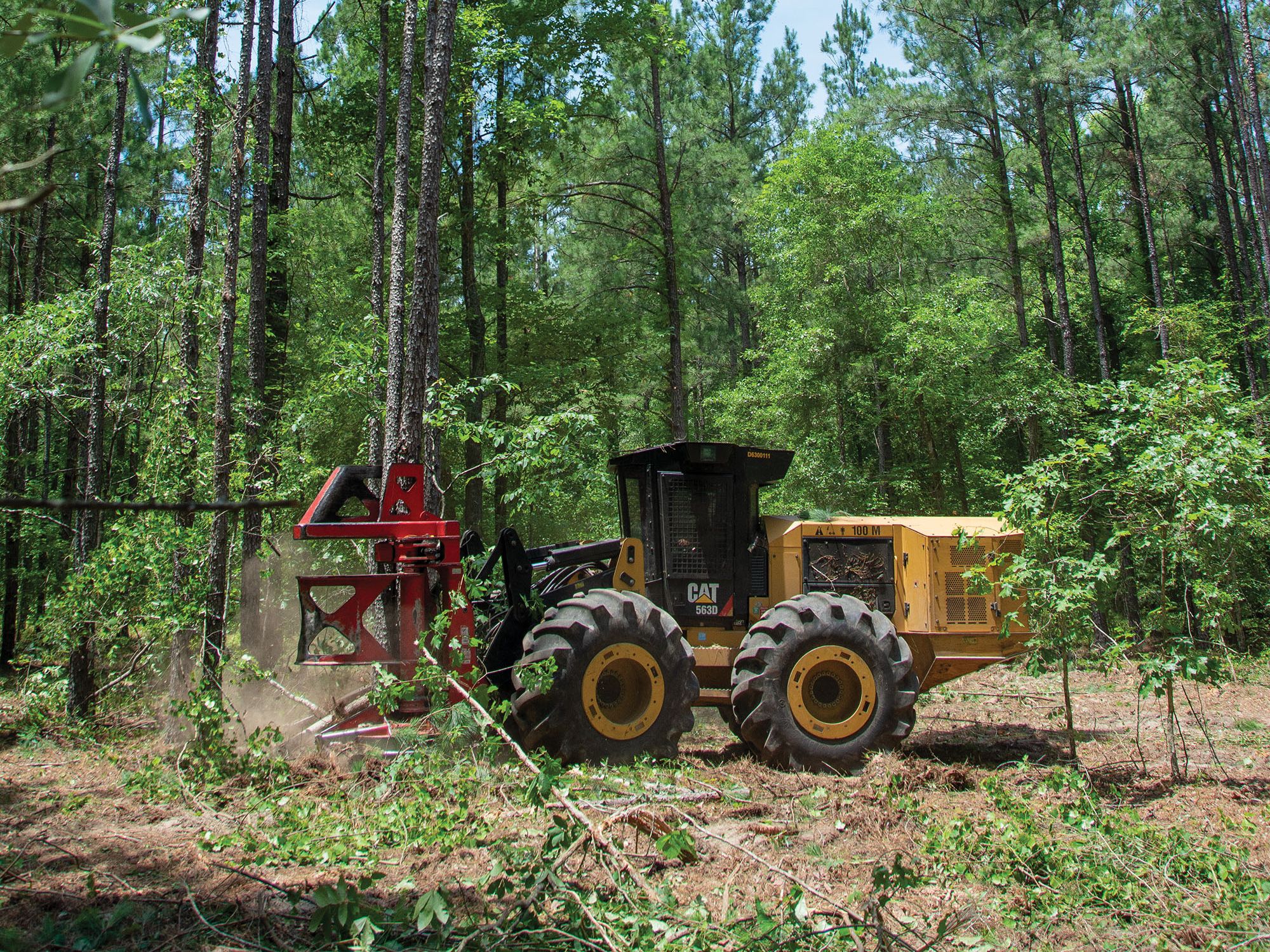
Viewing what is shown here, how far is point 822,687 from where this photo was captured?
7.77m

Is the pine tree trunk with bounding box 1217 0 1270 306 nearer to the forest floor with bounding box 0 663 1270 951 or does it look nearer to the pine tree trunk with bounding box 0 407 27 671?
the forest floor with bounding box 0 663 1270 951

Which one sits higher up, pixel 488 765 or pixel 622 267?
pixel 622 267

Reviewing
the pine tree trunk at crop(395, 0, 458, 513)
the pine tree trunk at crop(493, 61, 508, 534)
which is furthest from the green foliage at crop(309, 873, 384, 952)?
the pine tree trunk at crop(493, 61, 508, 534)

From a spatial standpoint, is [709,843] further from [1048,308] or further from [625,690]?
[1048,308]

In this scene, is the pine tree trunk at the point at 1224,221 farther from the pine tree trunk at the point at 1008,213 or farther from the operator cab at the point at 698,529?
the operator cab at the point at 698,529

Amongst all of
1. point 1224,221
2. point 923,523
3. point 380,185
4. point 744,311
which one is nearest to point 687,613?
point 923,523

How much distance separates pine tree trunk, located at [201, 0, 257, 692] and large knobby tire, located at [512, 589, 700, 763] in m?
2.98

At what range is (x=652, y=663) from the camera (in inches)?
286

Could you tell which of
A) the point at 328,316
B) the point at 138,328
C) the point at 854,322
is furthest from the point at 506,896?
the point at 854,322

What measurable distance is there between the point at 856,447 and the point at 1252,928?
18710mm

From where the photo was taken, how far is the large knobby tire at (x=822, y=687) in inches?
296

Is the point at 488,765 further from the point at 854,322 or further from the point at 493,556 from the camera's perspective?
the point at 854,322

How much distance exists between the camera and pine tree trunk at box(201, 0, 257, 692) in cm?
915

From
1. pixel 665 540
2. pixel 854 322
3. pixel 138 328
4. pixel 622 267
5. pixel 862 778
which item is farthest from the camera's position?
pixel 622 267
